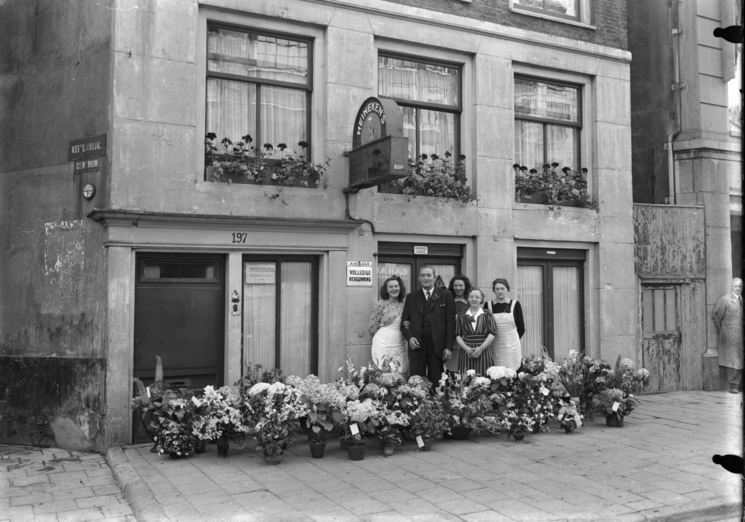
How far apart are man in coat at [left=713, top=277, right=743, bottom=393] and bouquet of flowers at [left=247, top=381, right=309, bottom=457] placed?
8733 millimetres

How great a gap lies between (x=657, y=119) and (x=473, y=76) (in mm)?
5219

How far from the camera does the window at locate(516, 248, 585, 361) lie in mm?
11906

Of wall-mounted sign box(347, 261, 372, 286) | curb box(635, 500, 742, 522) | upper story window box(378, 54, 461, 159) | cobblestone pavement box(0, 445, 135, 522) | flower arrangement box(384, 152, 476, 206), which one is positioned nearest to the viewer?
curb box(635, 500, 742, 522)

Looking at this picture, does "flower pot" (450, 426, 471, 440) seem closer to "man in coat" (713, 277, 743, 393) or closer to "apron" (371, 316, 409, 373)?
"apron" (371, 316, 409, 373)

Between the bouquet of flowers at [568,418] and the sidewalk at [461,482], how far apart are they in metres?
0.20

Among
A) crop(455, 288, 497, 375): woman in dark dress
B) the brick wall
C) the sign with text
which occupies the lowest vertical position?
crop(455, 288, 497, 375): woman in dark dress

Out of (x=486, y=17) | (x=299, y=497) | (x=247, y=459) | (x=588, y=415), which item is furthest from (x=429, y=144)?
(x=299, y=497)

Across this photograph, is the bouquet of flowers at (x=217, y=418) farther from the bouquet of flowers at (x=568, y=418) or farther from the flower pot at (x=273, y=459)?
the bouquet of flowers at (x=568, y=418)

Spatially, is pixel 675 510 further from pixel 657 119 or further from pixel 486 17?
pixel 657 119

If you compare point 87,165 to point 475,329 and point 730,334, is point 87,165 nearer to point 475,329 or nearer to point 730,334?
point 475,329

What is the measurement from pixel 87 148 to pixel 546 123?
762 centimetres

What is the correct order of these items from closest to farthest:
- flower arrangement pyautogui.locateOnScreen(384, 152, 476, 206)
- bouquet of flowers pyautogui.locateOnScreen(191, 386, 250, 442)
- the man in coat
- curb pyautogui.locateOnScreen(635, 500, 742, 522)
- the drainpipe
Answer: curb pyautogui.locateOnScreen(635, 500, 742, 522)
bouquet of flowers pyautogui.locateOnScreen(191, 386, 250, 442)
flower arrangement pyautogui.locateOnScreen(384, 152, 476, 206)
the man in coat
the drainpipe

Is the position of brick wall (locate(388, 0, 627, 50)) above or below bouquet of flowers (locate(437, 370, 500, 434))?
above

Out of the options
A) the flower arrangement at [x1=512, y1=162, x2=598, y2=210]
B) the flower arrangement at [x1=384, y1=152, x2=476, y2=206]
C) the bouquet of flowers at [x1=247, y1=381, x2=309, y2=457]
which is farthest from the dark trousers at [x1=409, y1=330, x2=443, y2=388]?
the flower arrangement at [x1=512, y1=162, x2=598, y2=210]
